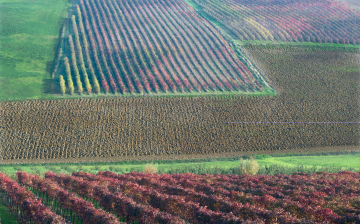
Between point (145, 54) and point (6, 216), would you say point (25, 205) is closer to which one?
point (6, 216)

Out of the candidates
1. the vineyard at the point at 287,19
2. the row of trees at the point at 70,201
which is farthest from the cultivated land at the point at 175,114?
the vineyard at the point at 287,19

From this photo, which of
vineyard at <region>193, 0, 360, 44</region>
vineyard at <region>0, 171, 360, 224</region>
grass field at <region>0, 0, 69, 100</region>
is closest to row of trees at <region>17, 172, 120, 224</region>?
vineyard at <region>0, 171, 360, 224</region>

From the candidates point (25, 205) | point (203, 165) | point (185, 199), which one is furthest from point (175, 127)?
point (25, 205)

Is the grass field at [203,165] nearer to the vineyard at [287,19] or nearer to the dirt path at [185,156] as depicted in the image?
the dirt path at [185,156]

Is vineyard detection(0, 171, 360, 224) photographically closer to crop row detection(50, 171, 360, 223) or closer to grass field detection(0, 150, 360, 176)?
crop row detection(50, 171, 360, 223)

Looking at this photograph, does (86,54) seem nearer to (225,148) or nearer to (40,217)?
(225,148)

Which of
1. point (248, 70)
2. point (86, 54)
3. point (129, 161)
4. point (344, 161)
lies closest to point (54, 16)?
point (86, 54)
